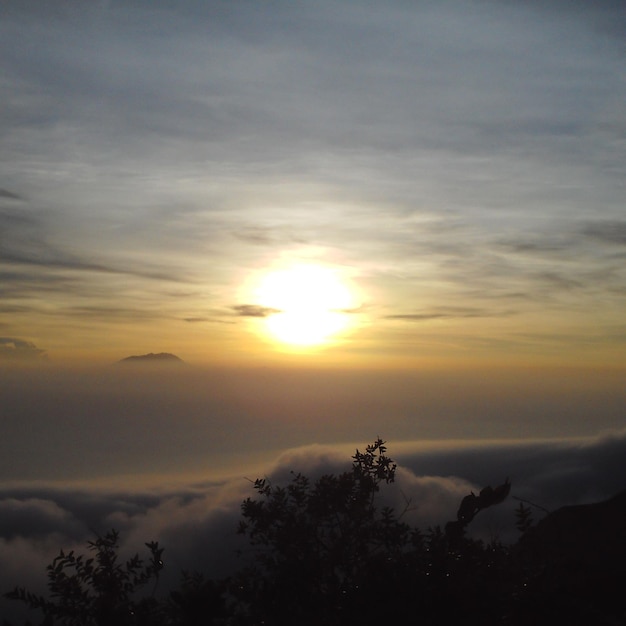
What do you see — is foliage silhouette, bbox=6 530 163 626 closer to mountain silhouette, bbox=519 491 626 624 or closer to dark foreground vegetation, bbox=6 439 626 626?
dark foreground vegetation, bbox=6 439 626 626

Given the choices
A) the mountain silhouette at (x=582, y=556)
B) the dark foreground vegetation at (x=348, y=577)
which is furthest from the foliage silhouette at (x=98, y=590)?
the mountain silhouette at (x=582, y=556)

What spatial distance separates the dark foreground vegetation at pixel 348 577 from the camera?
20.5ft

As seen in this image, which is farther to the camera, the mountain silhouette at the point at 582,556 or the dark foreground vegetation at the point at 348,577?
the mountain silhouette at the point at 582,556

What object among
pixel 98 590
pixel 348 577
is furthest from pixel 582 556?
pixel 98 590

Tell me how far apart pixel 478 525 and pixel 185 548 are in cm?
11602

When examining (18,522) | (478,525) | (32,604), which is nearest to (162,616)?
(32,604)

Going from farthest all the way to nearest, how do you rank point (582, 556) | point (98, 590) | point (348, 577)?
point (582, 556)
point (348, 577)
point (98, 590)

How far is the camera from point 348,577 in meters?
7.85

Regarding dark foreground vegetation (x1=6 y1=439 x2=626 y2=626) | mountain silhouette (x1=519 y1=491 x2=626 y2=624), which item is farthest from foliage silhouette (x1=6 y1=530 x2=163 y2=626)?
mountain silhouette (x1=519 y1=491 x2=626 y2=624)

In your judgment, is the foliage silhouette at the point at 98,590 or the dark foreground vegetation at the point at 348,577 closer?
the dark foreground vegetation at the point at 348,577

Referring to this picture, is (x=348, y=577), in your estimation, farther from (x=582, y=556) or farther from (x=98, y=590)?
(x=582, y=556)

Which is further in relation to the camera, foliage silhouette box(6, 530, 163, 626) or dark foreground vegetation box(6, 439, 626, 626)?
foliage silhouette box(6, 530, 163, 626)

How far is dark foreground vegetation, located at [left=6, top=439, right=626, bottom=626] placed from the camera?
6.24 m

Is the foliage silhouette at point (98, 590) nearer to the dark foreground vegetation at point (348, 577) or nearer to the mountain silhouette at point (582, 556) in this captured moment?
the dark foreground vegetation at point (348, 577)
